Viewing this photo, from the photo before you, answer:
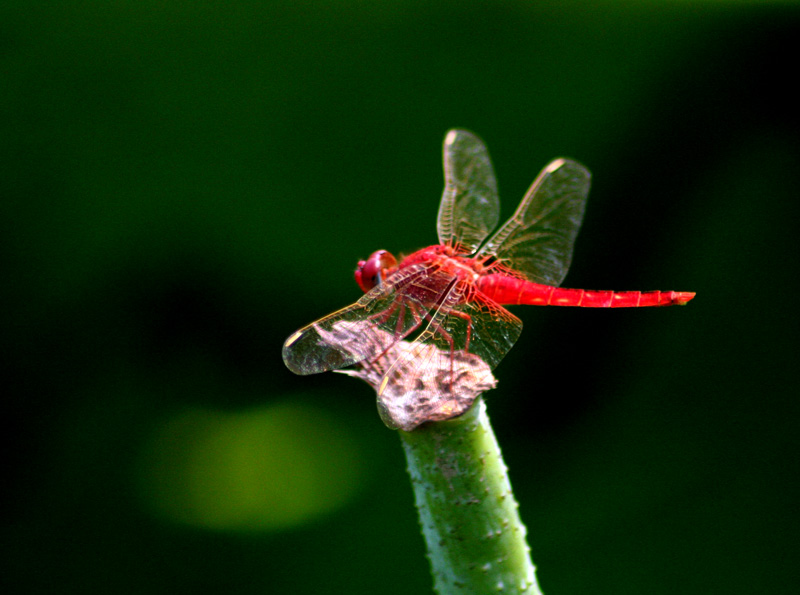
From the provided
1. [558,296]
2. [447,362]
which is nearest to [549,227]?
[558,296]

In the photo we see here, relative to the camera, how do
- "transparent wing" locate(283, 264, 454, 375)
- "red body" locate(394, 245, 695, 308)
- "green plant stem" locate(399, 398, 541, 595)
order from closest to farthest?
"green plant stem" locate(399, 398, 541, 595), "transparent wing" locate(283, 264, 454, 375), "red body" locate(394, 245, 695, 308)

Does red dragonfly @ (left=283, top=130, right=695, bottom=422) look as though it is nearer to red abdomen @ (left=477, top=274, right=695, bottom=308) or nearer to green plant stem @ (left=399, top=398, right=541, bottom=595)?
red abdomen @ (left=477, top=274, right=695, bottom=308)

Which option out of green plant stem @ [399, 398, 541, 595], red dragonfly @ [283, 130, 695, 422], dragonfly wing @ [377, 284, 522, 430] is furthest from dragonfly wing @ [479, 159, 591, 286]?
green plant stem @ [399, 398, 541, 595]

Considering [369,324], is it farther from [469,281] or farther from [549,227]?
[549,227]

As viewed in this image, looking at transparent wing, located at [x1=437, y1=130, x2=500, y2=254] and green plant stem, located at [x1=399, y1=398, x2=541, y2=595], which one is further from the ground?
transparent wing, located at [x1=437, y1=130, x2=500, y2=254]

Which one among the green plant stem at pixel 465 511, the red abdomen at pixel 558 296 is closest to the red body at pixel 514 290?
the red abdomen at pixel 558 296

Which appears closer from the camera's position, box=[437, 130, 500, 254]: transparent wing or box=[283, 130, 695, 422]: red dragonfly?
box=[283, 130, 695, 422]: red dragonfly

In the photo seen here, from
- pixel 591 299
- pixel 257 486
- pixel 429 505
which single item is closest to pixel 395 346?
pixel 429 505

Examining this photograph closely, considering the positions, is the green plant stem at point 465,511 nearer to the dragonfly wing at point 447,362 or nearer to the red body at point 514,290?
the dragonfly wing at point 447,362
